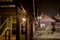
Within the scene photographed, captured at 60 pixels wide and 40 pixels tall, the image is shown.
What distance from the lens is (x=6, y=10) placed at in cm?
650

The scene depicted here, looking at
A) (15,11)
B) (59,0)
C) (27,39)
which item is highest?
(59,0)

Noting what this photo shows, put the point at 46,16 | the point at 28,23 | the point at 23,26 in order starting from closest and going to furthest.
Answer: the point at 28,23 → the point at 23,26 → the point at 46,16

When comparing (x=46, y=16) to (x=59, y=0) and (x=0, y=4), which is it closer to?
(x=59, y=0)

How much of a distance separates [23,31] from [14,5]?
5.92 metres

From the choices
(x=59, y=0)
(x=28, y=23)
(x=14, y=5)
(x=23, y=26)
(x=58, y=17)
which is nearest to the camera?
(x=14, y=5)

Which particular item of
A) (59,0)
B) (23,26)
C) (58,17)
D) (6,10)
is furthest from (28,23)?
(58,17)

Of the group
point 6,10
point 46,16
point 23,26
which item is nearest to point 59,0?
point 46,16

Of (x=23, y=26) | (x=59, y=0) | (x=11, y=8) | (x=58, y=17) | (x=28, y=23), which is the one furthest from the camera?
(x=58, y=17)

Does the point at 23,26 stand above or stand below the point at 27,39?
above

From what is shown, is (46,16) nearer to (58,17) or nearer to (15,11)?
(58,17)

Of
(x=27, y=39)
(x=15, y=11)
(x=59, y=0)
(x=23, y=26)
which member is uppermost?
(x=59, y=0)

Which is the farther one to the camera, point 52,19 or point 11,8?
point 52,19

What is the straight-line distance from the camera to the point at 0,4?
19.8 feet

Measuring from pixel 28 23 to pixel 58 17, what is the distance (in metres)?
26.9
